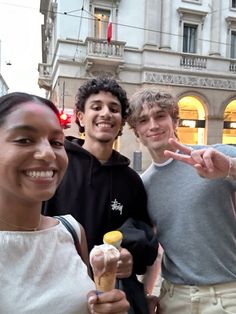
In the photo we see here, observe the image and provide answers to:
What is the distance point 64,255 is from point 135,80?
16916mm

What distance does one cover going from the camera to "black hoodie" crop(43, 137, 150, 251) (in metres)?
Answer: 1.96

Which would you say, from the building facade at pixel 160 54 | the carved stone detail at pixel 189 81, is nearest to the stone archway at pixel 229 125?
the building facade at pixel 160 54

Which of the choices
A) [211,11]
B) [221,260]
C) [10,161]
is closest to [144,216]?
[221,260]

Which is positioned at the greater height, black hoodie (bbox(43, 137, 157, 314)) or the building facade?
the building facade

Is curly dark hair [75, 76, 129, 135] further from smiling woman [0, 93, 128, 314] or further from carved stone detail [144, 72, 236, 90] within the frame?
carved stone detail [144, 72, 236, 90]

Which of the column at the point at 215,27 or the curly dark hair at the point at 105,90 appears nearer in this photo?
the curly dark hair at the point at 105,90

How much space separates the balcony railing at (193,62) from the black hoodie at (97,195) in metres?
17.3

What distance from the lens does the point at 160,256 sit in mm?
2260

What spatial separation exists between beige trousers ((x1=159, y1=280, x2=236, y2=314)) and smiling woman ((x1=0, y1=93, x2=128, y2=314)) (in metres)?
0.81

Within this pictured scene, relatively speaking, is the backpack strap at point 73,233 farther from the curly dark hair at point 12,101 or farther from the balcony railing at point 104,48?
the balcony railing at point 104,48

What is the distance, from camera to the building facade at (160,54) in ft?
55.1

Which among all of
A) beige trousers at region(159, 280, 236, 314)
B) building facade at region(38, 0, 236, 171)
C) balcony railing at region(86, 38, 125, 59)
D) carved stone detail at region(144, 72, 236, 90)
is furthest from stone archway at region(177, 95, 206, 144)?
beige trousers at region(159, 280, 236, 314)

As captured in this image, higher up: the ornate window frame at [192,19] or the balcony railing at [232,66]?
the ornate window frame at [192,19]

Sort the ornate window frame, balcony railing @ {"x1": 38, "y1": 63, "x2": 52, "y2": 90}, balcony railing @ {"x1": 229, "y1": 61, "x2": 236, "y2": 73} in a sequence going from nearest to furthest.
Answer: the ornate window frame < balcony railing @ {"x1": 229, "y1": 61, "x2": 236, "y2": 73} < balcony railing @ {"x1": 38, "y1": 63, "x2": 52, "y2": 90}
